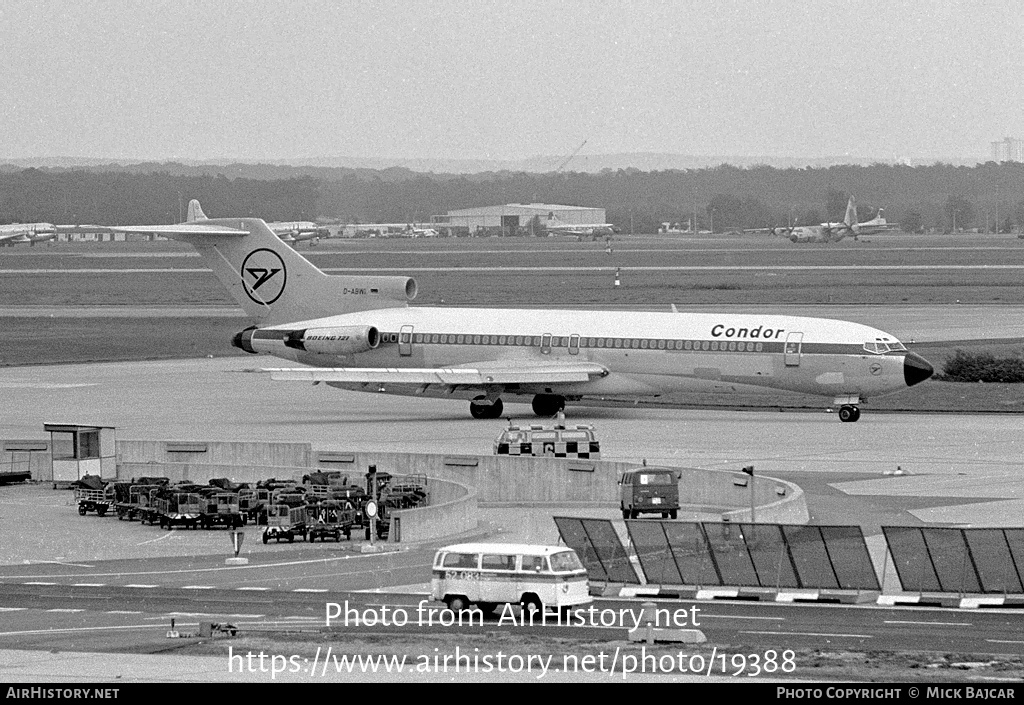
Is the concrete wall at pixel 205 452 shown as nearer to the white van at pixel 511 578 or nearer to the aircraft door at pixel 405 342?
the aircraft door at pixel 405 342

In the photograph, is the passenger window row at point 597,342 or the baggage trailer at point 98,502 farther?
the passenger window row at point 597,342

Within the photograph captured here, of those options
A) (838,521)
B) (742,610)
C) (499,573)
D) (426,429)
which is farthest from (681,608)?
(426,429)

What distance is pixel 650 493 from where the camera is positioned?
A: 38000 millimetres

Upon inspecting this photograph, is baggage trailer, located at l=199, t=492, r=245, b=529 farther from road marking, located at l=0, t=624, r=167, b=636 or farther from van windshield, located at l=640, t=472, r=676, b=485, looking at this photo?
road marking, located at l=0, t=624, r=167, b=636

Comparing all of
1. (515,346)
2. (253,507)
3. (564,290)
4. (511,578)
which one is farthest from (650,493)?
(564,290)

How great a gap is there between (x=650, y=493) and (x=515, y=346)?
20.3 metres

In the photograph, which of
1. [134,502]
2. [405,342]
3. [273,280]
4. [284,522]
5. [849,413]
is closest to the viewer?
[284,522]

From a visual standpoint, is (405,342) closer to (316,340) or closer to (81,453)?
(316,340)

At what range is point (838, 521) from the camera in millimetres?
37000

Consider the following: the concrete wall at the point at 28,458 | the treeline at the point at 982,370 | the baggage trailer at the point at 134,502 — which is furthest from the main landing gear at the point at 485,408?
the treeline at the point at 982,370

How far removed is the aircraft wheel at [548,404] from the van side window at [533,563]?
31600 millimetres

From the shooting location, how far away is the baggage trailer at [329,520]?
36812 millimetres

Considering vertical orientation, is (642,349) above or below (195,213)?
below

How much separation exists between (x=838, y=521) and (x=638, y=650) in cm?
1536
